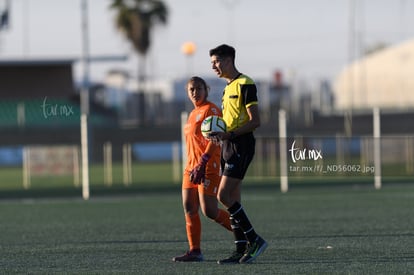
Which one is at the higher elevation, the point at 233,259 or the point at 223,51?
the point at 223,51

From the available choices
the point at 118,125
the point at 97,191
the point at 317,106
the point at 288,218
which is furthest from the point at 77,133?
the point at 288,218

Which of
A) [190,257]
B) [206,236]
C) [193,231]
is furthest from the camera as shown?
[206,236]

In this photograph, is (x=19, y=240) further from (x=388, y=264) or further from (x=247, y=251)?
(x=388, y=264)

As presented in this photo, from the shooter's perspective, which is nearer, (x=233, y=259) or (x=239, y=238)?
(x=233, y=259)

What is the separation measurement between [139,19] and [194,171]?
47.8 m

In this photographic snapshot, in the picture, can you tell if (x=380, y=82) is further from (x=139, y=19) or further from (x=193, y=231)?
(x=193, y=231)

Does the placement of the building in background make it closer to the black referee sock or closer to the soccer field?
the soccer field

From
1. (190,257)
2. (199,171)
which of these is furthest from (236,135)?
(190,257)

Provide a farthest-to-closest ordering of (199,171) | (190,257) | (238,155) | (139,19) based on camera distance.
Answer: (139,19) < (190,257) < (199,171) < (238,155)

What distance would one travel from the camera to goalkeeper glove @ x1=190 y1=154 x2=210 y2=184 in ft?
36.8

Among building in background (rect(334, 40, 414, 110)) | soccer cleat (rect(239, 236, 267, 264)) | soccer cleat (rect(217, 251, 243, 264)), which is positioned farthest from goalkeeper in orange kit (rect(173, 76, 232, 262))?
building in background (rect(334, 40, 414, 110))

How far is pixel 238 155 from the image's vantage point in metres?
11.1

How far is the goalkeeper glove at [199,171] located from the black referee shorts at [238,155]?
0.23m

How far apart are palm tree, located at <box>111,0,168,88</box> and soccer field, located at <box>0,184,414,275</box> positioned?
35.5 m
